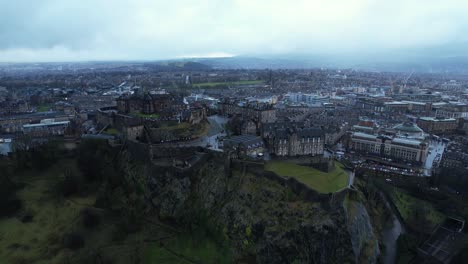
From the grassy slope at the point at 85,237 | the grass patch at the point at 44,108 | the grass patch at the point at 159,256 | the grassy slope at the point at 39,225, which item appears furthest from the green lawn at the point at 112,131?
the grass patch at the point at 44,108

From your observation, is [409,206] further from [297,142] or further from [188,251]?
[188,251]

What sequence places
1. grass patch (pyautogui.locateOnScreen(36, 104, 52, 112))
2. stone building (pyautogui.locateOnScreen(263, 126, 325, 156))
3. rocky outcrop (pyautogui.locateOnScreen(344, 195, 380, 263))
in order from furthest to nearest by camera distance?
grass patch (pyautogui.locateOnScreen(36, 104, 52, 112)) < stone building (pyautogui.locateOnScreen(263, 126, 325, 156)) < rocky outcrop (pyautogui.locateOnScreen(344, 195, 380, 263))

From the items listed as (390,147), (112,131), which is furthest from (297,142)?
(112,131)

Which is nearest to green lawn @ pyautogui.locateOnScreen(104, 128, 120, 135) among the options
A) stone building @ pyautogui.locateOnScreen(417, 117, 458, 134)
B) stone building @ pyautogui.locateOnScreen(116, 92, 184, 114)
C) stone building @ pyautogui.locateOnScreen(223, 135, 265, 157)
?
stone building @ pyautogui.locateOnScreen(116, 92, 184, 114)

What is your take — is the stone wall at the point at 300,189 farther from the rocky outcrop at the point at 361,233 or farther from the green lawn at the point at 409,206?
the green lawn at the point at 409,206

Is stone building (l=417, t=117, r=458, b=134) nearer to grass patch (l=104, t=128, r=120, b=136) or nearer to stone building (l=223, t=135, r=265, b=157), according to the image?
stone building (l=223, t=135, r=265, b=157)

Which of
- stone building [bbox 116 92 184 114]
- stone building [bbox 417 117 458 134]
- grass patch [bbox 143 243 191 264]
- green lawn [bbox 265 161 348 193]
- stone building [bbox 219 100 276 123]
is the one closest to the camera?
grass patch [bbox 143 243 191 264]
